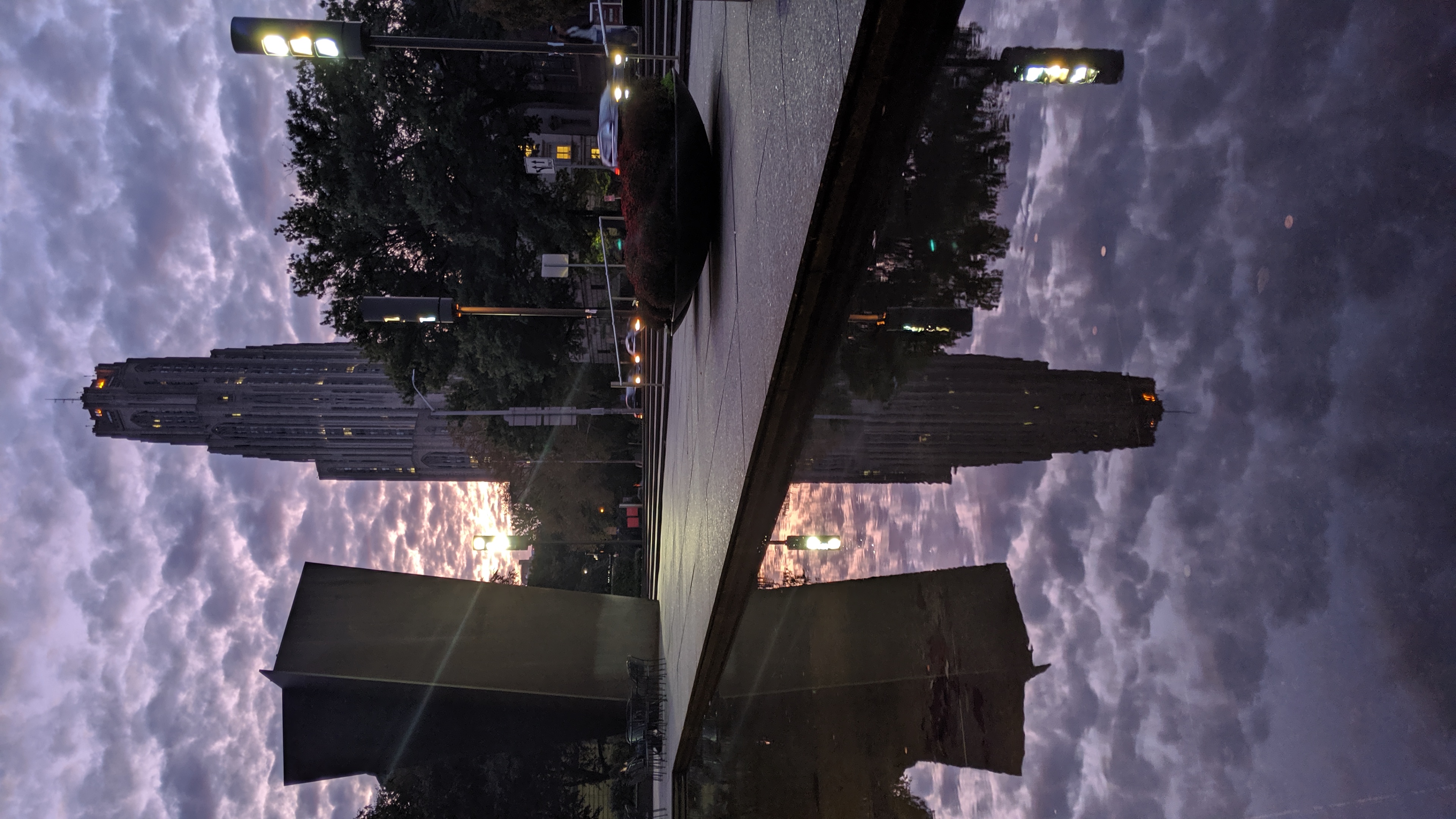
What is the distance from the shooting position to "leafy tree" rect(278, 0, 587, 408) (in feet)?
48.3

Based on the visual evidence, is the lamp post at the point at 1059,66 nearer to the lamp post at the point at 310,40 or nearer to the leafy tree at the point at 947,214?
the leafy tree at the point at 947,214

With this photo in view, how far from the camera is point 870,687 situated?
305 cm

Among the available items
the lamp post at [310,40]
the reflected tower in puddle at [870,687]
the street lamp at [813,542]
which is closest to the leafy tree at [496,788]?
the reflected tower in puddle at [870,687]

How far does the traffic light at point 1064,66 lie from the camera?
48.1 inches

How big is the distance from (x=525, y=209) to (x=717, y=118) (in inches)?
458

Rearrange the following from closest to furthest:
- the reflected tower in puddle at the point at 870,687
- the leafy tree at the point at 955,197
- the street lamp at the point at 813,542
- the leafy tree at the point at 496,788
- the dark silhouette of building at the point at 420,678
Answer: the leafy tree at the point at 955,197 < the reflected tower in puddle at the point at 870,687 < the street lamp at the point at 813,542 < the dark silhouette of building at the point at 420,678 < the leafy tree at the point at 496,788

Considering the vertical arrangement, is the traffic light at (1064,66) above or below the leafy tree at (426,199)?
below

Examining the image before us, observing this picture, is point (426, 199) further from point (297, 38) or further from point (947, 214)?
point (947, 214)

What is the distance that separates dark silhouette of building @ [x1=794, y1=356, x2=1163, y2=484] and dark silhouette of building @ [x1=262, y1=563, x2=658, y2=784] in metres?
9.87

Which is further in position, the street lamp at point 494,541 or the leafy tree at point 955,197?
the street lamp at point 494,541

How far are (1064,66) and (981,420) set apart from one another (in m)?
0.81

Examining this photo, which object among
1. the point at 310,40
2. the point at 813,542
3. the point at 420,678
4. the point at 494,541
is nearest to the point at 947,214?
the point at 813,542

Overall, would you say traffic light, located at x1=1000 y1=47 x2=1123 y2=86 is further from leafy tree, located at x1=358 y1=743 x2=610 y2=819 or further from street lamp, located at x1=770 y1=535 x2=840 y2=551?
leafy tree, located at x1=358 y1=743 x2=610 y2=819

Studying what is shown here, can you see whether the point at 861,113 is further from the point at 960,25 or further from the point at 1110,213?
the point at 1110,213
